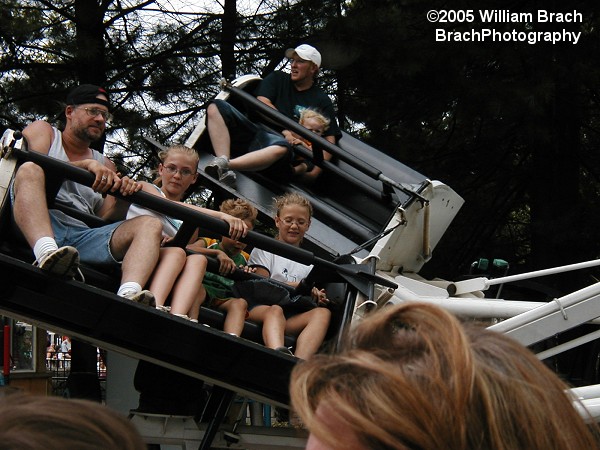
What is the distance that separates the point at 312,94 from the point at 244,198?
1372mm

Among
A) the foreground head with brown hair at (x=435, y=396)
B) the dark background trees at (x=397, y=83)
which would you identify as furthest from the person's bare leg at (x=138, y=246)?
the dark background trees at (x=397, y=83)

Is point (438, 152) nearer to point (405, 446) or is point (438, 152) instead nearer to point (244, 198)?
point (244, 198)

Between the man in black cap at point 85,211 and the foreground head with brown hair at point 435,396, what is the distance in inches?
113

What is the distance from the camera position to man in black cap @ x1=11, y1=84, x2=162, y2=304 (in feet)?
12.9

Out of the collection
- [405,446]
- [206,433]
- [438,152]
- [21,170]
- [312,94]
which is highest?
[438,152]

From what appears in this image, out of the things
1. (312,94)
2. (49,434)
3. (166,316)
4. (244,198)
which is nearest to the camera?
(49,434)

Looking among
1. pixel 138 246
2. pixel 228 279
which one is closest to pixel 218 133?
pixel 228 279

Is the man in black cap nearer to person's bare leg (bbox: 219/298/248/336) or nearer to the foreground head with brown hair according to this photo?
person's bare leg (bbox: 219/298/248/336)

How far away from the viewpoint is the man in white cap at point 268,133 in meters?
5.96

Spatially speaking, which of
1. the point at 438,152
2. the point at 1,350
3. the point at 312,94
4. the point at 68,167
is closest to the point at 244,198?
the point at 312,94

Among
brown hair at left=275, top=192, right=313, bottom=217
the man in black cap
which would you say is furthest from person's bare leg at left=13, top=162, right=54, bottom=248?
brown hair at left=275, top=192, right=313, bottom=217

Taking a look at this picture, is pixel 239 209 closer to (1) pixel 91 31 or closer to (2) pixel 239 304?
(2) pixel 239 304

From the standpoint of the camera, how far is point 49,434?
1099 millimetres

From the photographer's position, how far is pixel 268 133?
20.6 feet
